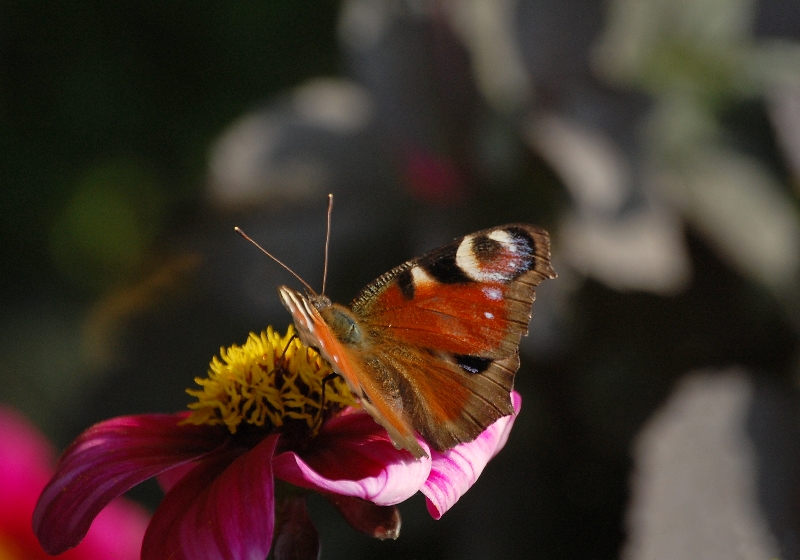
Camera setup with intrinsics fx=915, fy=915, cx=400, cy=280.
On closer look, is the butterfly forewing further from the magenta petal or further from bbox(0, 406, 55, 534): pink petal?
bbox(0, 406, 55, 534): pink petal

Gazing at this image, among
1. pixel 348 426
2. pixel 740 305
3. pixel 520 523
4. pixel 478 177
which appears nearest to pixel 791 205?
pixel 740 305

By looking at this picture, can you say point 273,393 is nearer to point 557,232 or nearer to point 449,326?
point 449,326

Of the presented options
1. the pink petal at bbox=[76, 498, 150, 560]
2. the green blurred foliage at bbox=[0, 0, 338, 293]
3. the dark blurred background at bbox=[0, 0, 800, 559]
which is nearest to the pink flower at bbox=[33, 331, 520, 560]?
the pink petal at bbox=[76, 498, 150, 560]

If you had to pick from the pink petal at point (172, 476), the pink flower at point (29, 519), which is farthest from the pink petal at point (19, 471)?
the pink petal at point (172, 476)

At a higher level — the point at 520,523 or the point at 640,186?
the point at 640,186

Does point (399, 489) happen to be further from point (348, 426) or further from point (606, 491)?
point (606, 491)

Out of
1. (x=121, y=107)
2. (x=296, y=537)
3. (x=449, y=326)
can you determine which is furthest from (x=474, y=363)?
(x=121, y=107)

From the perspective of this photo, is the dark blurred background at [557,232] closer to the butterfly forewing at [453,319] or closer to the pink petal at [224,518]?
the butterfly forewing at [453,319]
